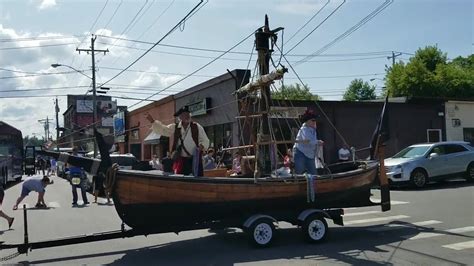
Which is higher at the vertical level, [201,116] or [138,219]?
[201,116]

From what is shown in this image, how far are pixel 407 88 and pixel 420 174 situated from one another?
26.0 metres

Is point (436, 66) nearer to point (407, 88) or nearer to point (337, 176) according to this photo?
point (407, 88)

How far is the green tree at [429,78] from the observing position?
4128 cm

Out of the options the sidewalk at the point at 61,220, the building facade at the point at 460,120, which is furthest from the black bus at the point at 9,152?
the building facade at the point at 460,120

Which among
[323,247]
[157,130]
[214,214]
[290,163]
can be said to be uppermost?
[157,130]

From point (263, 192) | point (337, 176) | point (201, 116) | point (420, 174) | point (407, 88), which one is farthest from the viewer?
point (407, 88)

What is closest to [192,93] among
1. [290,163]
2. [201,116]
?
[201,116]

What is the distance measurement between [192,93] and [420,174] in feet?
47.8

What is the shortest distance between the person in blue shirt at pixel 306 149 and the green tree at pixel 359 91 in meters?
68.2

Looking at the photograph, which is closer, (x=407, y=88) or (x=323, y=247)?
(x=323, y=247)

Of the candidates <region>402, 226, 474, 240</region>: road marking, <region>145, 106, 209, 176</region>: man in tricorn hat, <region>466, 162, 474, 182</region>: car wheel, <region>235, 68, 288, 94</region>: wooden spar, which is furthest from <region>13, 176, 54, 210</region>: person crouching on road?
<region>466, 162, 474, 182</region>: car wheel

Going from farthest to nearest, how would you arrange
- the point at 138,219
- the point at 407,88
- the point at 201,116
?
the point at 407,88 < the point at 201,116 < the point at 138,219

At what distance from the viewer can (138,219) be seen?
8422mm

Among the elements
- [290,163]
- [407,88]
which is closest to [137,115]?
[407,88]
